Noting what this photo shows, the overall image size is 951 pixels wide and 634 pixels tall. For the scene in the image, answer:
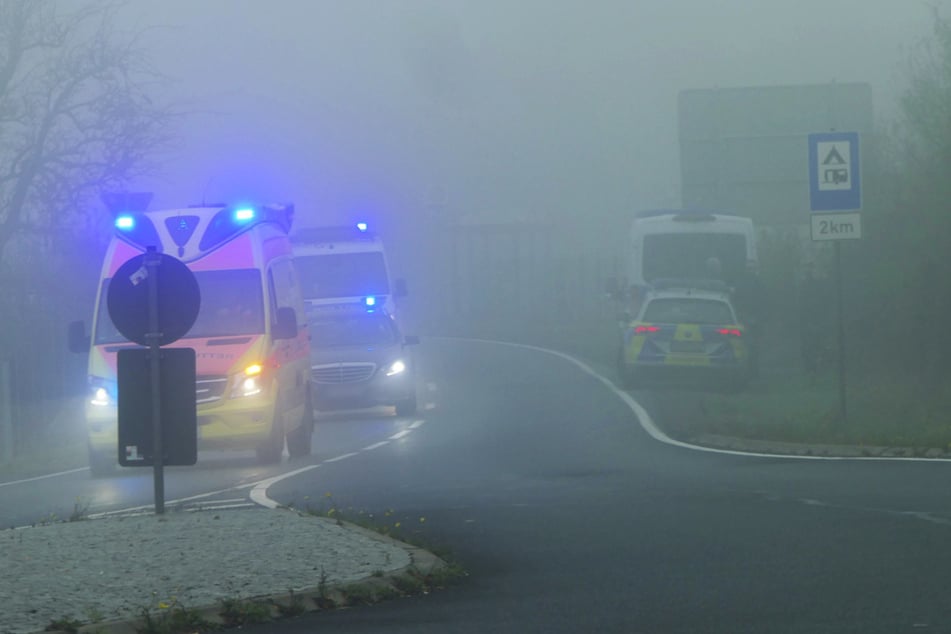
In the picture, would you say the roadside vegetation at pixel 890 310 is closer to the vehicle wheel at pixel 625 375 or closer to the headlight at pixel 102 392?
the vehicle wheel at pixel 625 375

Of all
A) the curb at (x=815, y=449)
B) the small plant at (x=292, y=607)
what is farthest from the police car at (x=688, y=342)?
the small plant at (x=292, y=607)

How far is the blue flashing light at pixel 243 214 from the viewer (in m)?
19.4

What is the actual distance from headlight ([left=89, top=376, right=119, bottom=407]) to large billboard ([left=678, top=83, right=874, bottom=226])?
3207 centimetres

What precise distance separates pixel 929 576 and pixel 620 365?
876 inches

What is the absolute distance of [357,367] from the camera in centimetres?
2698

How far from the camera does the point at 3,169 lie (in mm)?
30812

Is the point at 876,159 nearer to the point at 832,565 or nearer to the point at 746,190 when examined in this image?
the point at 746,190

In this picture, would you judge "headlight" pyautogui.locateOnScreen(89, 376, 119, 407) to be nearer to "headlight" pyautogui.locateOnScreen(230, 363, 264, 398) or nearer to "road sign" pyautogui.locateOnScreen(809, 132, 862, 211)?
"headlight" pyautogui.locateOnScreen(230, 363, 264, 398)

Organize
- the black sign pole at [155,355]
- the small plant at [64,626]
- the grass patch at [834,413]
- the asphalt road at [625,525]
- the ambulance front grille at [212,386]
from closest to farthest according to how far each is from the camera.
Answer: the small plant at [64,626], the asphalt road at [625,525], the black sign pole at [155,355], the grass patch at [834,413], the ambulance front grille at [212,386]

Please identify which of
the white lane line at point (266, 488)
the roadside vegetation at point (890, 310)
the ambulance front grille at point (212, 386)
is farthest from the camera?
the roadside vegetation at point (890, 310)

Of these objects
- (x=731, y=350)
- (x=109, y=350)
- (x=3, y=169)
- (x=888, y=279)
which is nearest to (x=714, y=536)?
(x=109, y=350)

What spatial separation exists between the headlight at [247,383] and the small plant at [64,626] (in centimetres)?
1078

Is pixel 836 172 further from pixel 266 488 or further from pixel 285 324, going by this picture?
pixel 266 488

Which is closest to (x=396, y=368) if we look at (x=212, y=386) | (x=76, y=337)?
(x=212, y=386)
